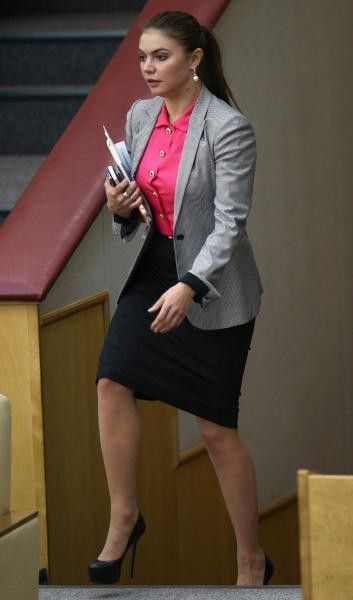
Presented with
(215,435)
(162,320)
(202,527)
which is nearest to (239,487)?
(215,435)

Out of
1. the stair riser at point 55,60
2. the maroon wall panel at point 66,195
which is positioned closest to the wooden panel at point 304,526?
the maroon wall panel at point 66,195

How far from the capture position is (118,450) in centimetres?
373

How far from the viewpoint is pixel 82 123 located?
14.9ft

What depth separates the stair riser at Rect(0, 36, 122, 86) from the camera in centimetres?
610

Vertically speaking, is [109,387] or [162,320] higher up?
[162,320]

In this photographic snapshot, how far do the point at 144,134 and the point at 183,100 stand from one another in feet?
0.45

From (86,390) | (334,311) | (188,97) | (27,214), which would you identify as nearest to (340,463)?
(334,311)

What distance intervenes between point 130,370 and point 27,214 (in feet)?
2.60

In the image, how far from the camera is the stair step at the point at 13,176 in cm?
541

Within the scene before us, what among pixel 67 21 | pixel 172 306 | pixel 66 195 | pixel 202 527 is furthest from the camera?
pixel 67 21

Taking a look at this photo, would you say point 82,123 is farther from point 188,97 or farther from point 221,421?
point 221,421

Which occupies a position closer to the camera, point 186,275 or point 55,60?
point 186,275

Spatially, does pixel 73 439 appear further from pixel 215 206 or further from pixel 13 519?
pixel 13 519

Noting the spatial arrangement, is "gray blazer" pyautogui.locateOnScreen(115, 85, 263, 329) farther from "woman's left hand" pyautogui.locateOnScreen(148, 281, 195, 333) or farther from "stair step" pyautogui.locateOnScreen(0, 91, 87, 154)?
"stair step" pyautogui.locateOnScreen(0, 91, 87, 154)
